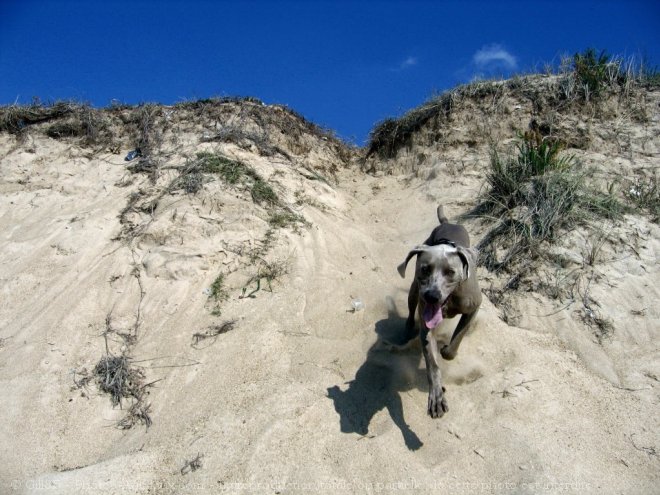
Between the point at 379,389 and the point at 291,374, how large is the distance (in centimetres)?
91

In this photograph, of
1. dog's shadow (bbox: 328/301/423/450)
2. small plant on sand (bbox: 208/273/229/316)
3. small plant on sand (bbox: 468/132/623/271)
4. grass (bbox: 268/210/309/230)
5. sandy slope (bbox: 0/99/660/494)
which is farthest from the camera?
grass (bbox: 268/210/309/230)

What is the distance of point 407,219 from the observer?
28.0 feet

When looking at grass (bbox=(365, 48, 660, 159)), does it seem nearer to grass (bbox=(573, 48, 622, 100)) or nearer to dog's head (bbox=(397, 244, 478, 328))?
grass (bbox=(573, 48, 622, 100))

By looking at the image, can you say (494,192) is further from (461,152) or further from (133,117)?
(133,117)

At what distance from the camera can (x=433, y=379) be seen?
4246 millimetres

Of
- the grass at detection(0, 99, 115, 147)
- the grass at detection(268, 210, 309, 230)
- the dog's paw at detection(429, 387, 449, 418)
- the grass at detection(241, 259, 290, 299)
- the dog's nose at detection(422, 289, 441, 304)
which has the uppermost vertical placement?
the grass at detection(0, 99, 115, 147)

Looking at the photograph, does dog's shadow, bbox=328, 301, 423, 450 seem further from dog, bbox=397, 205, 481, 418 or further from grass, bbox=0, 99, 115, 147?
grass, bbox=0, 99, 115, 147

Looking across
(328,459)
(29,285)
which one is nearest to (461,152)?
(328,459)

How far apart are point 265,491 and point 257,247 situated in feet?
11.5

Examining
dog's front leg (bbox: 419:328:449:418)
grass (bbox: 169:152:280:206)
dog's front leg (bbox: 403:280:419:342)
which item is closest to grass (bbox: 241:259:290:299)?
grass (bbox: 169:152:280:206)

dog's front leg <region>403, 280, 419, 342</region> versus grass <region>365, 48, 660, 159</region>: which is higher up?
grass <region>365, 48, 660, 159</region>

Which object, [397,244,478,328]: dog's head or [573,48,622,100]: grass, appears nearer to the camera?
[397,244,478,328]: dog's head

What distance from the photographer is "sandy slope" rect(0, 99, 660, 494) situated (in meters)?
4.26

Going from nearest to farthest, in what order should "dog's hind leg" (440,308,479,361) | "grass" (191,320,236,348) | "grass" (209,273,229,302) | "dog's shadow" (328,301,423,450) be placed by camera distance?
"dog's shadow" (328,301,423,450) → "dog's hind leg" (440,308,479,361) → "grass" (191,320,236,348) → "grass" (209,273,229,302)
